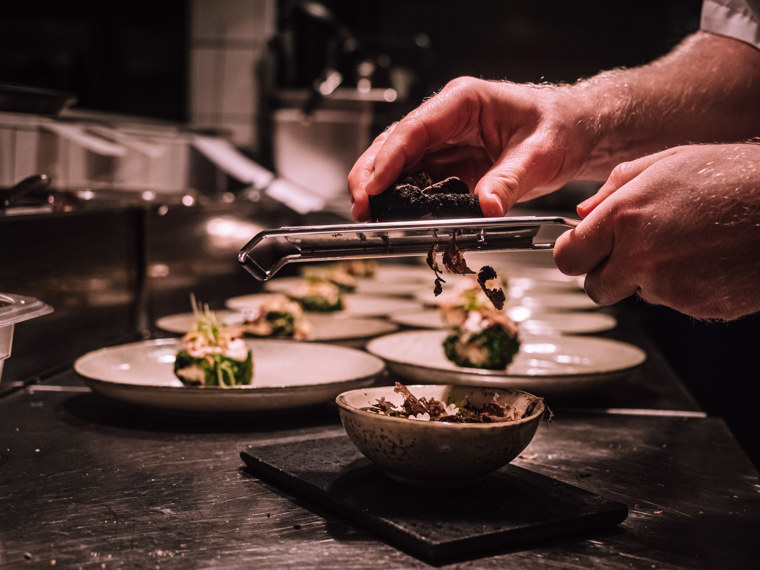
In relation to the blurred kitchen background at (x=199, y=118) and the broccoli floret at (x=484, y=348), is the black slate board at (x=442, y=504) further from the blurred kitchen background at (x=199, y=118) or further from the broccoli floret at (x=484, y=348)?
the blurred kitchen background at (x=199, y=118)

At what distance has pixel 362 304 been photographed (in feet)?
8.94

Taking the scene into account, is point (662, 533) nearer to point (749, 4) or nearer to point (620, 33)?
point (749, 4)

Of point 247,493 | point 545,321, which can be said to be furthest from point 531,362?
point 247,493

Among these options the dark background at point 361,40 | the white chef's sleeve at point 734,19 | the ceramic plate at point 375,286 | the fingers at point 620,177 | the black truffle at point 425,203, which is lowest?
the ceramic plate at point 375,286

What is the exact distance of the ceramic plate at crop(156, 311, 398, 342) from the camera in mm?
2059

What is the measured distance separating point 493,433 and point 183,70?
3911 millimetres

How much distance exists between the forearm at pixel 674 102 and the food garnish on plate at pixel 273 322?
0.83 meters

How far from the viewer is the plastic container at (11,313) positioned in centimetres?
104

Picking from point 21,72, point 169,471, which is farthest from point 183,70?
point 169,471

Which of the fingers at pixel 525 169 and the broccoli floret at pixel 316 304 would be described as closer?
the fingers at pixel 525 169

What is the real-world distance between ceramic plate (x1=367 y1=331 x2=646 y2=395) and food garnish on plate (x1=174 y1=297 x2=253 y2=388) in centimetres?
31

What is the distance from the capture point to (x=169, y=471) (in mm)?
1137

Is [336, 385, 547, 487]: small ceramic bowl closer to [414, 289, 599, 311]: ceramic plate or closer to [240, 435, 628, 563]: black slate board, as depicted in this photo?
[240, 435, 628, 563]: black slate board

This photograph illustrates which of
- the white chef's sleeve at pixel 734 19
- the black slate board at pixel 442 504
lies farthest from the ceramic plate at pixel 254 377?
the white chef's sleeve at pixel 734 19
